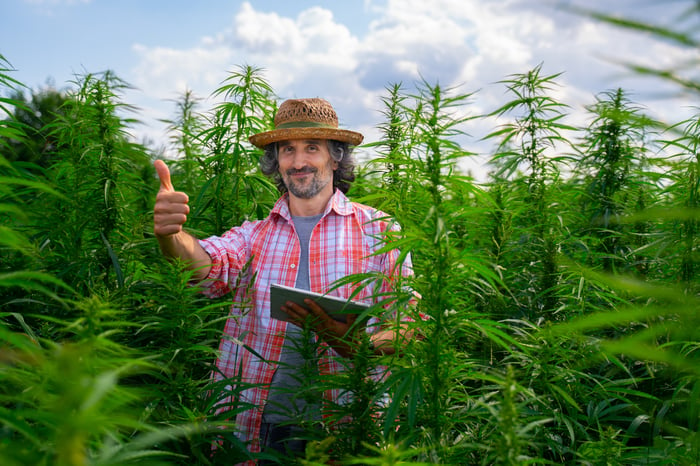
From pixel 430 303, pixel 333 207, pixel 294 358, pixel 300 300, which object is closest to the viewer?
pixel 430 303

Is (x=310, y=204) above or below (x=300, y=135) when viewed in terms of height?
below

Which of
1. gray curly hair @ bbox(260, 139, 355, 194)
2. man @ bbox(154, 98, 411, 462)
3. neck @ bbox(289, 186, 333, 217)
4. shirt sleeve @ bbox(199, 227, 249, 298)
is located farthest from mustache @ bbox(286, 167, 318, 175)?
shirt sleeve @ bbox(199, 227, 249, 298)

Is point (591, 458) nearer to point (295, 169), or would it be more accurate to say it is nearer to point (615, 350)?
point (615, 350)

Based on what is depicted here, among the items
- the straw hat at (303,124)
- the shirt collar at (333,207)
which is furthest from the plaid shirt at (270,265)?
the straw hat at (303,124)

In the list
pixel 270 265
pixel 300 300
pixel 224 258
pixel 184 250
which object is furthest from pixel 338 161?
pixel 300 300

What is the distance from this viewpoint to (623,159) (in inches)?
108

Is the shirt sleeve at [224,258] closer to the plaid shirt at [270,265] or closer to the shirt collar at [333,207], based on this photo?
the plaid shirt at [270,265]

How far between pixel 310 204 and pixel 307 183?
14 centimetres

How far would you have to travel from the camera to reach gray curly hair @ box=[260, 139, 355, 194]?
3.71m

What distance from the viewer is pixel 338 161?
3.76 metres

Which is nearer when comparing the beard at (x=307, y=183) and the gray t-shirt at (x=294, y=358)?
the gray t-shirt at (x=294, y=358)

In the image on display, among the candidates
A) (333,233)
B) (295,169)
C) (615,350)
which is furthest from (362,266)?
(615,350)

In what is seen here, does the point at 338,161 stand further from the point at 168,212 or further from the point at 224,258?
the point at 168,212

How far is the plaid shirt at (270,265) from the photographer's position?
296 centimetres
